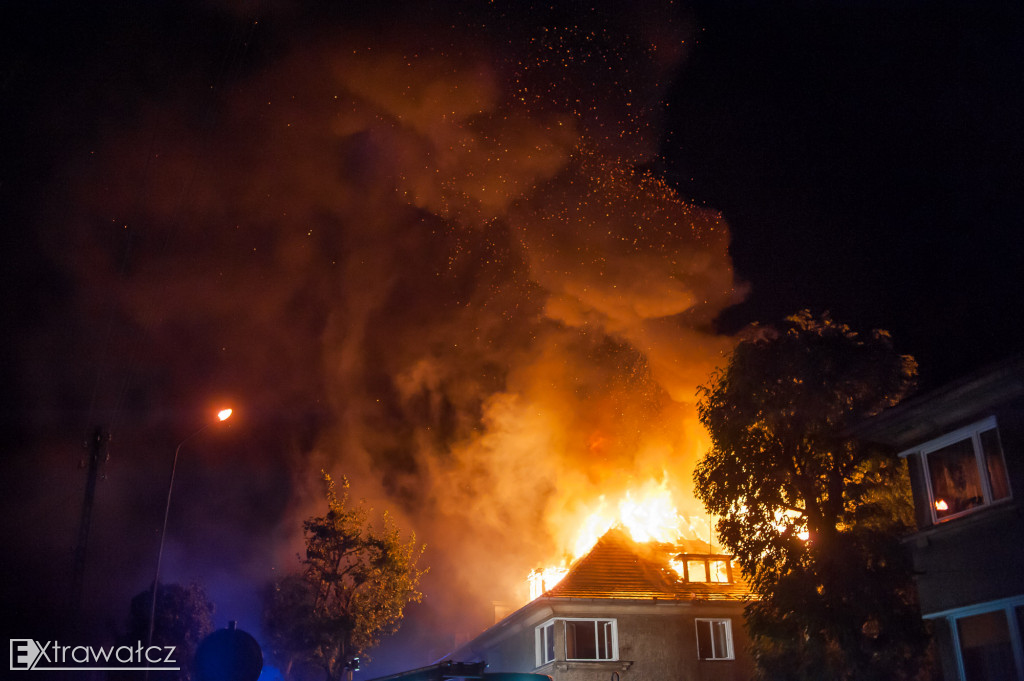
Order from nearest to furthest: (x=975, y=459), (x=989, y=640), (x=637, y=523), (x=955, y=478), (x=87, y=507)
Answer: (x=989, y=640) → (x=975, y=459) → (x=955, y=478) → (x=87, y=507) → (x=637, y=523)

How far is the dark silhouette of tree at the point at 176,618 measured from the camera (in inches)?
1610

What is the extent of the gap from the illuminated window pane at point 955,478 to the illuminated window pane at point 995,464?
1.13 ft

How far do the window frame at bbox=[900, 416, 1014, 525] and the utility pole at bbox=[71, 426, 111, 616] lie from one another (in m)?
26.2

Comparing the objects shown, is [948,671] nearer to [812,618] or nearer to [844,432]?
[812,618]

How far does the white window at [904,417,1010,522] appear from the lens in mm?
14555

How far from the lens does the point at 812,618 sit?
18047mm

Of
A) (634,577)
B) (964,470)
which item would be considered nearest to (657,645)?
(634,577)

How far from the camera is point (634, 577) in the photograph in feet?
110

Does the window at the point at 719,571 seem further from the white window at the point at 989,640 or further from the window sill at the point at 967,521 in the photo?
the white window at the point at 989,640

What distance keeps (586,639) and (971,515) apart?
754 inches

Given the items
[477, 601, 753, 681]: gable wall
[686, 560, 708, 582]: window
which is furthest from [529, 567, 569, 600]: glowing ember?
[477, 601, 753, 681]: gable wall

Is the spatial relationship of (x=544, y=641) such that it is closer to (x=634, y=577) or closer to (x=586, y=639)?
(x=586, y=639)

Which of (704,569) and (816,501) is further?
(704,569)

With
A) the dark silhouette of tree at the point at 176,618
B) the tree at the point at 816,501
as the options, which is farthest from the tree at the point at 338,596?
the tree at the point at 816,501
